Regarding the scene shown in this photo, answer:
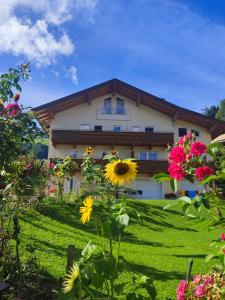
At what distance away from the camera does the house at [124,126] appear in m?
32.6

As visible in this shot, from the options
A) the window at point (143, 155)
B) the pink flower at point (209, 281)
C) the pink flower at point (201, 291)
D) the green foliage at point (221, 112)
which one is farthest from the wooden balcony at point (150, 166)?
the green foliage at point (221, 112)

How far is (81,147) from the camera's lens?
33.7 m

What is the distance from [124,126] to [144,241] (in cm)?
2287

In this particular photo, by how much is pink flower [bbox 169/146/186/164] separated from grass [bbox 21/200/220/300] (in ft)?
1.98

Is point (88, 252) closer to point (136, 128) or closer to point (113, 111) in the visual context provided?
point (113, 111)

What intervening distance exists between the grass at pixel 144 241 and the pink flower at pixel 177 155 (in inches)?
23.8

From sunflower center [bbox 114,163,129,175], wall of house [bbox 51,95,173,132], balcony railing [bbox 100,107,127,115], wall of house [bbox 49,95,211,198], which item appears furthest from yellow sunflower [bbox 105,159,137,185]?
balcony railing [bbox 100,107,127,115]

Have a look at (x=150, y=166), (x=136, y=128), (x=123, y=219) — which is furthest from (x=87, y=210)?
(x=136, y=128)

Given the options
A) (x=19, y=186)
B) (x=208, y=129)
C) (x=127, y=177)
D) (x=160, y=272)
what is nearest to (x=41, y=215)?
(x=160, y=272)

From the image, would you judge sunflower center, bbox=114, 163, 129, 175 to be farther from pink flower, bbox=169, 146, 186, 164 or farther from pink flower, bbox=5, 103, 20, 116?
pink flower, bbox=5, 103, 20, 116

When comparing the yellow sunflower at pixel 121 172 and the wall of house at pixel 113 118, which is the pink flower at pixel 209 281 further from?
the wall of house at pixel 113 118

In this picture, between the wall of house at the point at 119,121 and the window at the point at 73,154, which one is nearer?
the window at the point at 73,154

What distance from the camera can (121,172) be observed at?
388 cm

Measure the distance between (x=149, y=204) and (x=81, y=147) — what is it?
13.8 m
